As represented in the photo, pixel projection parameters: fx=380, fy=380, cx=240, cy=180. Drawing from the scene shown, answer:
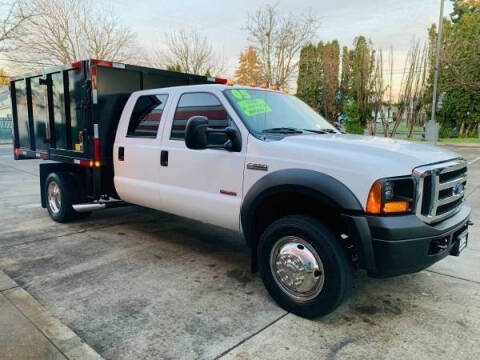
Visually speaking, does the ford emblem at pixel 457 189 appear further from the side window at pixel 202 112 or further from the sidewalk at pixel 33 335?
the sidewalk at pixel 33 335

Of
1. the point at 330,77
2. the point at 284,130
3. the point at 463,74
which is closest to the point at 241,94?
the point at 284,130

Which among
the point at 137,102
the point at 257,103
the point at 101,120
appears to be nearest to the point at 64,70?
the point at 101,120

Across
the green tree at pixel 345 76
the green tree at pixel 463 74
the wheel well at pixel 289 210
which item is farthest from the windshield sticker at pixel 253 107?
the green tree at pixel 345 76

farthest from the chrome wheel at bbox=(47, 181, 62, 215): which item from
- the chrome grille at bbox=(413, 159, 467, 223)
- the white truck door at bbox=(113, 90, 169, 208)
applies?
the chrome grille at bbox=(413, 159, 467, 223)

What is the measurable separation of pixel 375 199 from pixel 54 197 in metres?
5.05

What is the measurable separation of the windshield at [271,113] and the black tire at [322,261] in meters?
0.97

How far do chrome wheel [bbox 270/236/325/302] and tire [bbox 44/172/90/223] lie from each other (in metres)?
3.70

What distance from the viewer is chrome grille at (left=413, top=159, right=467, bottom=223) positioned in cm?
276

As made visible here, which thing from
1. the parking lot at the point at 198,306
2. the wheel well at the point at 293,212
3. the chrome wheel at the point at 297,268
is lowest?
the parking lot at the point at 198,306

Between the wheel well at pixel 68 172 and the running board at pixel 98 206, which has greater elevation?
the wheel well at pixel 68 172

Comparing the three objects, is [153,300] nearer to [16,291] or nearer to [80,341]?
[80,341]

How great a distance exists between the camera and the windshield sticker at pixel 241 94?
3833 mm

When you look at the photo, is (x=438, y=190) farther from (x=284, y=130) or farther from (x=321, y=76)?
(x=321, y=76)

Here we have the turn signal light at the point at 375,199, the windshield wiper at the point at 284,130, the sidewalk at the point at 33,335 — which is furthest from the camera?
the windshield wiper at the point at 284,130
